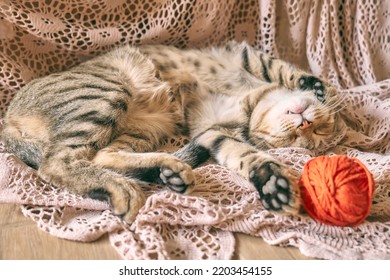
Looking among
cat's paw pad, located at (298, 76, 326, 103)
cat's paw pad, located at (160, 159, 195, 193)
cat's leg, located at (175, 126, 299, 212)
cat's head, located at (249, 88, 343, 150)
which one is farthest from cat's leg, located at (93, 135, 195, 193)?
cat's paw pad, located at (298, 76, 326, 103)

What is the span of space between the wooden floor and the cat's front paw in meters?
0.11

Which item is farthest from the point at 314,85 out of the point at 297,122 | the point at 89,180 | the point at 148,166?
the point at 89,180

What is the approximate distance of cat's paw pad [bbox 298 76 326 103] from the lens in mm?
1688

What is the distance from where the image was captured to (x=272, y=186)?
1.23 metres

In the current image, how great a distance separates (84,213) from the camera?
4.25 feet

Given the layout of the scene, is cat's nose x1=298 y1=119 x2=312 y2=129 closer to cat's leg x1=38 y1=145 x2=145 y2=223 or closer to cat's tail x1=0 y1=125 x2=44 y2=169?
cat's leg x1=38 y1=145 x2=145 y2=223

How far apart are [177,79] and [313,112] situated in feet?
1.82

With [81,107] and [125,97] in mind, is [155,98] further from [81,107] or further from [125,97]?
[81,107]

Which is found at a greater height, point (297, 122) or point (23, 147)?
point (297, 122)

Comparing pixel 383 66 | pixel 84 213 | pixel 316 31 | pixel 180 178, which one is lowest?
pixel 84 213

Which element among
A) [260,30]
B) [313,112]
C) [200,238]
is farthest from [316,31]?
[200,238]

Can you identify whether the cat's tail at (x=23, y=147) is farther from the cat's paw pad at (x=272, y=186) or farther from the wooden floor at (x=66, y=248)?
the cat's paw pad at (x=272, y=186)

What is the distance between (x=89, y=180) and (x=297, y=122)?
0.75 m

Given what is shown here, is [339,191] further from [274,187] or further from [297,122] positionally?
[297,122]
